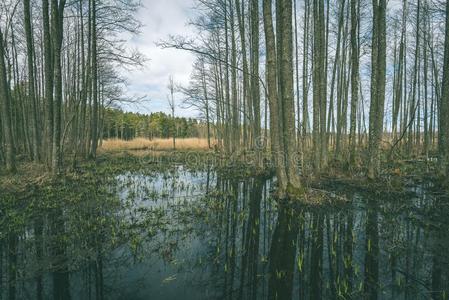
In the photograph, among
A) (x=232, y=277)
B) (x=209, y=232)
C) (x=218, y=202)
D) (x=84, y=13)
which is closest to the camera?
(x=232, y=277)

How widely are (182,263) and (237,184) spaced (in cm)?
689

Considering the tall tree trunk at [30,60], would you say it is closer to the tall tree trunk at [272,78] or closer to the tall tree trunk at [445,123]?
the tall tree trunk at [272,78]

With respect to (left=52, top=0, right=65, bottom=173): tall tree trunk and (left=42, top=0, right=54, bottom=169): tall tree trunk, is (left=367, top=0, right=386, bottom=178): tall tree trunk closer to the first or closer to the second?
(left=52, top=0, right=65, bottom=173): tall tree trunk

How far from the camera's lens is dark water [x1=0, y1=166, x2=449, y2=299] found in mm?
3312

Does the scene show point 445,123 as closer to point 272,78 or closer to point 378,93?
point 378,93

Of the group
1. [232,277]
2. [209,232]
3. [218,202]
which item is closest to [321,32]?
[218,202]

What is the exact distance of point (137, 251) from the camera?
4426 millimetres

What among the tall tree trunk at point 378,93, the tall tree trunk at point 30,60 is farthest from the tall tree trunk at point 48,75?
the tall tree trunk at point 378,93

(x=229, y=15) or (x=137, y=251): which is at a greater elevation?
(x=229, y=15)

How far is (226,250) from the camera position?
14.8ft

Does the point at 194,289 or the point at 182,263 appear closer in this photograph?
the point at 194,289

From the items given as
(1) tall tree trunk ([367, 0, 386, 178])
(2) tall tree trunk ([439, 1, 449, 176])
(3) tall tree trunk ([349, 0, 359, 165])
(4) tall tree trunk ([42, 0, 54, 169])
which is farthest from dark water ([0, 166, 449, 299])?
(3) tall tree trunk ([349, 0, 359, 165])

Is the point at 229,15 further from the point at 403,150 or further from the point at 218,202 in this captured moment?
the point at 403,150

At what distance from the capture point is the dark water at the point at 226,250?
130 inches
